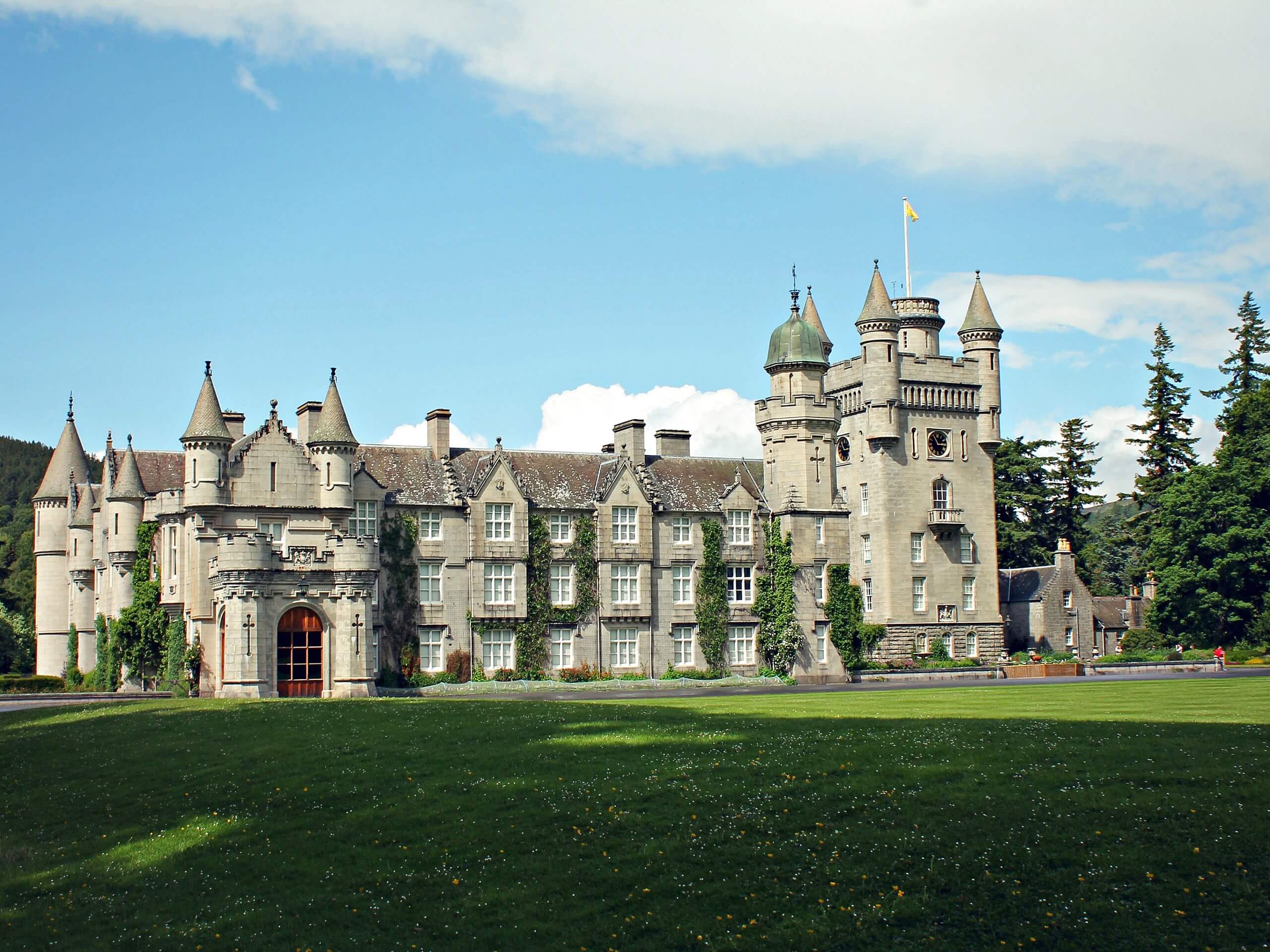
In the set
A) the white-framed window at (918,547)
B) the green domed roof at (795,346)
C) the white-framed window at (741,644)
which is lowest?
the white-framed window at (741,644)

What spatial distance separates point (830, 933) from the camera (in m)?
16.8

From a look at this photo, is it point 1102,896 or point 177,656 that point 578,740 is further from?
point 177,656

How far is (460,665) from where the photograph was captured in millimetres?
56375

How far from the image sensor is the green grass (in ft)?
56.4

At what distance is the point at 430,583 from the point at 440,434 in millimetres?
7108

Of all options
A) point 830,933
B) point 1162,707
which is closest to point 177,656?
point 1162,707

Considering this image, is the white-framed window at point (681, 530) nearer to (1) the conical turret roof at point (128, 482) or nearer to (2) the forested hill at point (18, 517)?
(1) the conical turret roof at point (128, 482)

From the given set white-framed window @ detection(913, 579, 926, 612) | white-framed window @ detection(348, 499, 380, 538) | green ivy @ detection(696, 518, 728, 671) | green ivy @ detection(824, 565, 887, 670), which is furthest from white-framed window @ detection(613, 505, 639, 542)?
white-framed window @ detection(913, 579, 926, 612)

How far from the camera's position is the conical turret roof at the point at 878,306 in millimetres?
72625

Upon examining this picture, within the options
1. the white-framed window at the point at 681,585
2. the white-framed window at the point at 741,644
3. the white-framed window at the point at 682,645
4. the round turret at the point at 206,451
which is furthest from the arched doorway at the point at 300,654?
the white-framed window at the point at 741,644

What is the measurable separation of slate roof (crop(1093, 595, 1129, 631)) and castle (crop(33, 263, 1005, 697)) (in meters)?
17.4

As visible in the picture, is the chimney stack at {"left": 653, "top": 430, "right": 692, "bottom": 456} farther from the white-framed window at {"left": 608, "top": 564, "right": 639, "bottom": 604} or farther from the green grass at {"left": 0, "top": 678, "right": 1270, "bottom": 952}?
the green grass at {"left": 0, "top": 678, "right": 1270, "bottom": 952}

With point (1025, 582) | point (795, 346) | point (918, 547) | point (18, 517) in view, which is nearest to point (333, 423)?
point (795, 346)

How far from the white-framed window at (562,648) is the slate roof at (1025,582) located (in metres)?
35.0
